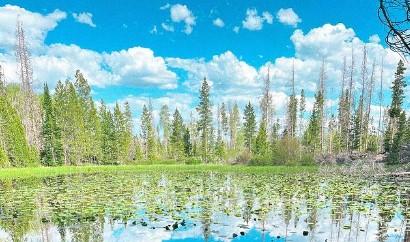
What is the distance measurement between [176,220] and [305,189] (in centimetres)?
922

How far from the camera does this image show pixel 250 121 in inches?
2502

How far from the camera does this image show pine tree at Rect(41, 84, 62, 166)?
49781 millimetres

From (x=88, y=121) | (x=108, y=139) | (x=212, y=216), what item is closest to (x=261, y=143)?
(x=108, y=139)

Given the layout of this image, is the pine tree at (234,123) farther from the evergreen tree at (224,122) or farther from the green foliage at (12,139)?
the green foliage at (12,139)

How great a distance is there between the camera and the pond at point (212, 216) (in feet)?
33.1

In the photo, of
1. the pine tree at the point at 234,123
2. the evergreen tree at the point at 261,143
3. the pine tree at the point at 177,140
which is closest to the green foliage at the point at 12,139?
the pine tree at the point at 177,140

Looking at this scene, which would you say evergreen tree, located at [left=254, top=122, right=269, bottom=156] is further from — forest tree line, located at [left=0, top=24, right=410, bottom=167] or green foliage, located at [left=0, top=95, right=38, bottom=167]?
green foliage, located at [left=0, top=95, right=38, bottom=167]

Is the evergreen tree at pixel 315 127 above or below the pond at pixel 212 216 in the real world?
above

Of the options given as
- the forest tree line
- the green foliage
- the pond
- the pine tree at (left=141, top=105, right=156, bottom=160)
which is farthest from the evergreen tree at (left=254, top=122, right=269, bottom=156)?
the pond

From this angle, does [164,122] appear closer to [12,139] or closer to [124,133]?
[124,133]

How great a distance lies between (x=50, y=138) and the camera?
1962 inches

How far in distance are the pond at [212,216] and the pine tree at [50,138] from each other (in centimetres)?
3319

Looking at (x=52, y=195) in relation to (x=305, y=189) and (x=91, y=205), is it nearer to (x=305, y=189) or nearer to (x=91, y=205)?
(x=91, y=205)

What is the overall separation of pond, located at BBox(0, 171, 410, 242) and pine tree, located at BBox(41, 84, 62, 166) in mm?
33193
